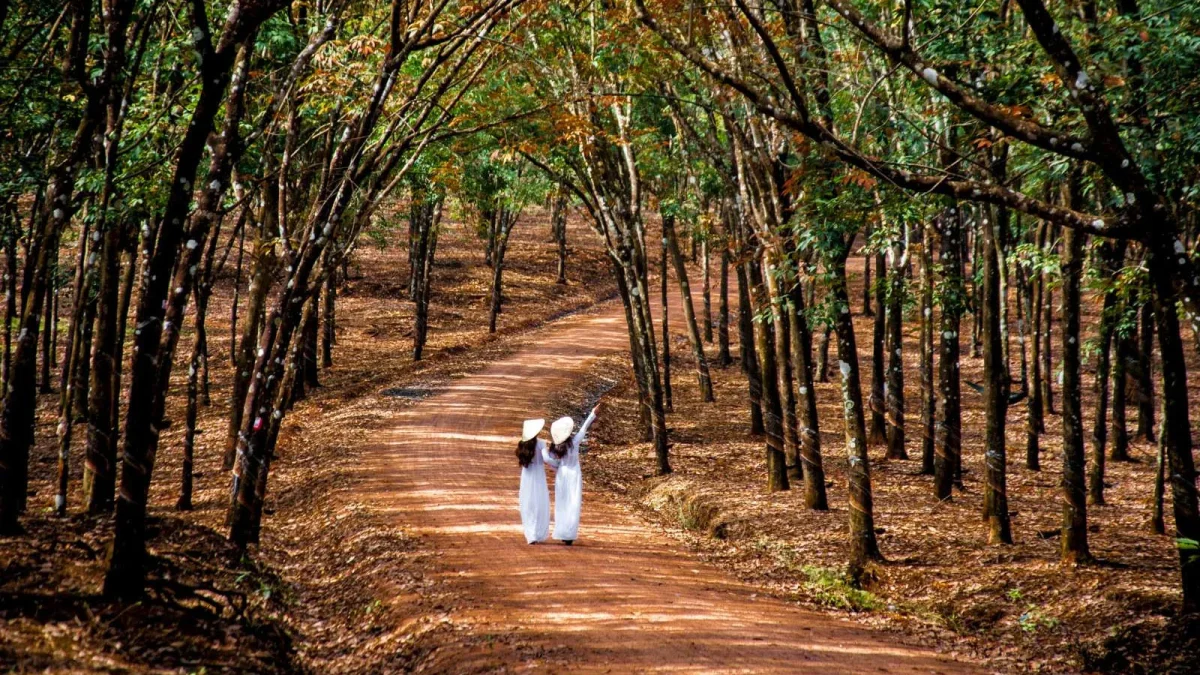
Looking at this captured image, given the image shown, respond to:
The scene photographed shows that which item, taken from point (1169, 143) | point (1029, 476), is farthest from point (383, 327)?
point (1169, 143)

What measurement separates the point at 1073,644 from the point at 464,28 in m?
10.7

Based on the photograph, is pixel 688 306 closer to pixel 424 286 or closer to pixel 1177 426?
pixel 424 286

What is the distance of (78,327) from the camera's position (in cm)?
1728

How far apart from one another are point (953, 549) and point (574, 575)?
5.48 m

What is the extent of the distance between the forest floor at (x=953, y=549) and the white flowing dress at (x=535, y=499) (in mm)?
2732

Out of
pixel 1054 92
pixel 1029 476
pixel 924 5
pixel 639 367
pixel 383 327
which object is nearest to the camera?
pixel 1054 92

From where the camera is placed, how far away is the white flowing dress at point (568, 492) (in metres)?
13.2

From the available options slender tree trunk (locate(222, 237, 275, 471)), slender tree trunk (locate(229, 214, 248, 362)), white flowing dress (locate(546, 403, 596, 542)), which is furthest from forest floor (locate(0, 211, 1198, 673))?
slender tree trunk (locate(229, 214, 248, 362))

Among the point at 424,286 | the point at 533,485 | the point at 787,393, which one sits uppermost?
the point at 424,286

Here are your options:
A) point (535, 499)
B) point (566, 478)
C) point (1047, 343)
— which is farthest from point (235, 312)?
point (1047, 343)

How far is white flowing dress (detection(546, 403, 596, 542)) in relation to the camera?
43.3 feet

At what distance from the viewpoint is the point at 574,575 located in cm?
1170

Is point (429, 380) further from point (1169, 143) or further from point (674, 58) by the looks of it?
point (1169, 143)

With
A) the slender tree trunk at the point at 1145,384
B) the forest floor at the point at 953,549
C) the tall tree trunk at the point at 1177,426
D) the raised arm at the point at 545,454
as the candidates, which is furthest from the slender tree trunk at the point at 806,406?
the slender tree trunk at the point at 1145,384
